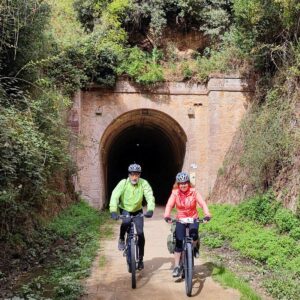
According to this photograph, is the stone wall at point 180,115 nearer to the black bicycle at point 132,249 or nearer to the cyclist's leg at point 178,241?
the black bicycle at point 132,249

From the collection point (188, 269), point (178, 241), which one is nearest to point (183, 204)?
point (178, 241)

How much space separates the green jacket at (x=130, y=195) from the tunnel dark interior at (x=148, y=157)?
11191 millimetres

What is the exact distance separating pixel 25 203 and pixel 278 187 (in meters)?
6.11

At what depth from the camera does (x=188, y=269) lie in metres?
5.30

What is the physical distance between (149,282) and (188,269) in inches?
34.0

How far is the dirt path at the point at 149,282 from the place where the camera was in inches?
208

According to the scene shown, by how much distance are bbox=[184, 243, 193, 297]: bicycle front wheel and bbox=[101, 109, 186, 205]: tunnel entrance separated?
1054 centimetres

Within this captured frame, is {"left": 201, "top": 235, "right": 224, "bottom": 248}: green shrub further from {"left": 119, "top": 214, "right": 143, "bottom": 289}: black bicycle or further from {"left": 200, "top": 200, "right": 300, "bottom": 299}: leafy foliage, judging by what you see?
{"left": 119, "top": 214, "right": 143, "bottom": 289}: black bicycle

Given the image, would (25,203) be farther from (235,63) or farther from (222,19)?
(222,19)

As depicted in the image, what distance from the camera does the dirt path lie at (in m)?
5.29

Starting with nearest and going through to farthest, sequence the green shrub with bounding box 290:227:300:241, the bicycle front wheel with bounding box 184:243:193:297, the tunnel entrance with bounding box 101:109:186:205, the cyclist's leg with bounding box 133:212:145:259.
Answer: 1. the bicycle front wheel with bounding box 184:243:193:297
2. the cyclist's leg with bounding box 133:212:145:259
3. the green shrub with bounding box 290:227:300:241
4. the tunnel entrance with bounding box 101:109:186:205

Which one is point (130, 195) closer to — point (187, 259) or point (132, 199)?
point (132, 199)

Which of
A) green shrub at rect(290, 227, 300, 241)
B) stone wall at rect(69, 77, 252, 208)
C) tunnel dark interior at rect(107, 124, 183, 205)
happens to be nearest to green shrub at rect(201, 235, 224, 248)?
green shrub at rect(290, 227, 300, 241)

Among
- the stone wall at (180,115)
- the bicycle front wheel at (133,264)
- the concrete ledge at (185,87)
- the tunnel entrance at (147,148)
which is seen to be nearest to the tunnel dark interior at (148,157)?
the tunnel entrance at (147,148)
